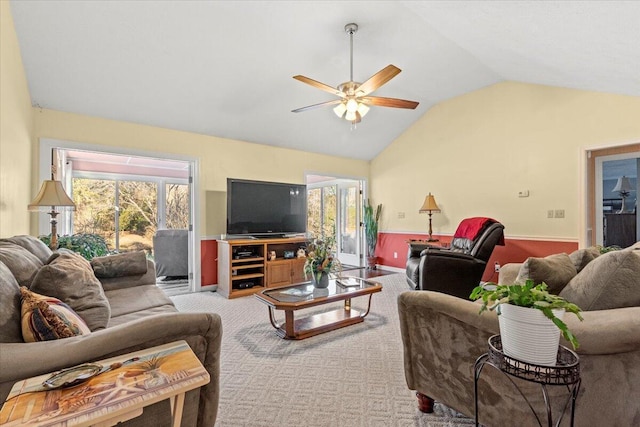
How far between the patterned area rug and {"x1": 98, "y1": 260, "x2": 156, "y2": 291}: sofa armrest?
85 cm

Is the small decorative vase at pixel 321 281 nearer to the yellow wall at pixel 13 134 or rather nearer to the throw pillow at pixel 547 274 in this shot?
the throw pillow at pixel 547 274

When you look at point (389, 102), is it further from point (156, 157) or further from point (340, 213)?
point (340, 213)

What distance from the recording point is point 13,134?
2.45 m

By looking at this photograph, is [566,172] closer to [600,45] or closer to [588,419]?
[600,45]

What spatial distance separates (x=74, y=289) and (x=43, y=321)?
0.56 meters

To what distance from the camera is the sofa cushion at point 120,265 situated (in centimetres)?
256

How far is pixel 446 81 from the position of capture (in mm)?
4277

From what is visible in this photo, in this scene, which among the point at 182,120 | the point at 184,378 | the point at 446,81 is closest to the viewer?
the point at 184,378

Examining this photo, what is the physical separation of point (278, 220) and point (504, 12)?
3.62 meters

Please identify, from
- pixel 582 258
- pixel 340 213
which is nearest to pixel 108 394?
pixel 582 258

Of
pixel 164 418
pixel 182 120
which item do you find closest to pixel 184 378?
pixel 164 418

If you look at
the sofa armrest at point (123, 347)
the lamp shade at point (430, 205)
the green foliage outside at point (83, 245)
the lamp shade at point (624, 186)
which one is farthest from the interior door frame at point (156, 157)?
the lamp shade at point (624, 186)

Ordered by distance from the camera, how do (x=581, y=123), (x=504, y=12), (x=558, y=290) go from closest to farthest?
(x=558, y=290) < (x=504, y=12) < (x=581, y=123)

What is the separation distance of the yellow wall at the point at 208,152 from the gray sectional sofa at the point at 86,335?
1.98 metres
